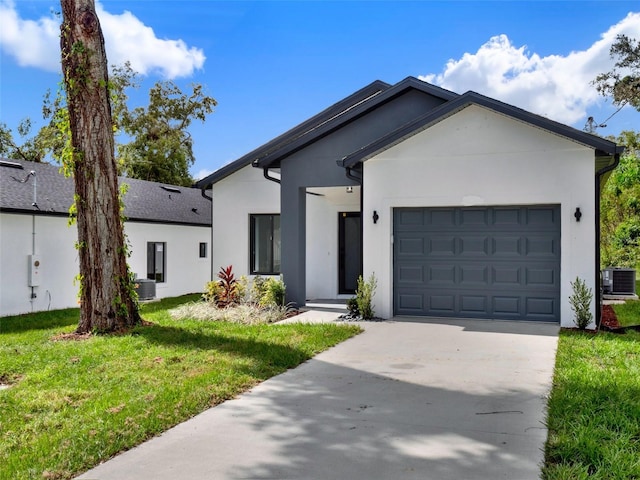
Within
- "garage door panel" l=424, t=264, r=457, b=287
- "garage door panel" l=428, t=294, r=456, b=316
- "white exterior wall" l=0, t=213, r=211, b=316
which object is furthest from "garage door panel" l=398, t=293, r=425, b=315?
"white exterior wall" l=0, t=213, r=211, b=316

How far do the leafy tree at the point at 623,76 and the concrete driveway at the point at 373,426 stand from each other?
17.9m

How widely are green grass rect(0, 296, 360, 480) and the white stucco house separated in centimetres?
247

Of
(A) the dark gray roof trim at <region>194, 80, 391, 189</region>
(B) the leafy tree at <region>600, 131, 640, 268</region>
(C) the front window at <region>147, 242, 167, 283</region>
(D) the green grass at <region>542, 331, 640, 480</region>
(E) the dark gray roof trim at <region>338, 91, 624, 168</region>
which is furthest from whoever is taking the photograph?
(B) the leafy tree at <region>600, 131, 640, 268</region>

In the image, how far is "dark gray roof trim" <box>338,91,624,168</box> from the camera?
31.3ft

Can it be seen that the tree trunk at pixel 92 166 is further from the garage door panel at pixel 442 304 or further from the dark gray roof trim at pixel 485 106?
the garage door panel at pixel 442 304

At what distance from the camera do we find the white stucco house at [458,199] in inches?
393

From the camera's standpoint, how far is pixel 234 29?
679 inches

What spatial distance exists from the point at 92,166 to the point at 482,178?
7.47m

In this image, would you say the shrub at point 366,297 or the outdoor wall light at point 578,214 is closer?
the outdoor wall light at point 578,214

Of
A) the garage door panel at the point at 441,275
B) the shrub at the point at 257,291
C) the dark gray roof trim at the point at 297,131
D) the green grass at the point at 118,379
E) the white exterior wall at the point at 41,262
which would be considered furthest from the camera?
the dark gray roof trim at the point at 297,131

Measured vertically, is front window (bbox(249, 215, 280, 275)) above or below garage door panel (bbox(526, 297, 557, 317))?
above

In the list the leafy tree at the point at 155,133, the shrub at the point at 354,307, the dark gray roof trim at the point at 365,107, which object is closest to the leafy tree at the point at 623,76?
the dark gray roof trim at the point at 365,107

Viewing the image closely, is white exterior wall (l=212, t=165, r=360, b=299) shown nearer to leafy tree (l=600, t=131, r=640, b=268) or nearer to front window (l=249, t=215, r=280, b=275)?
front window (l=249, t=215, r=280, b=275)

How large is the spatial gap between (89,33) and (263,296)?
256 inches
